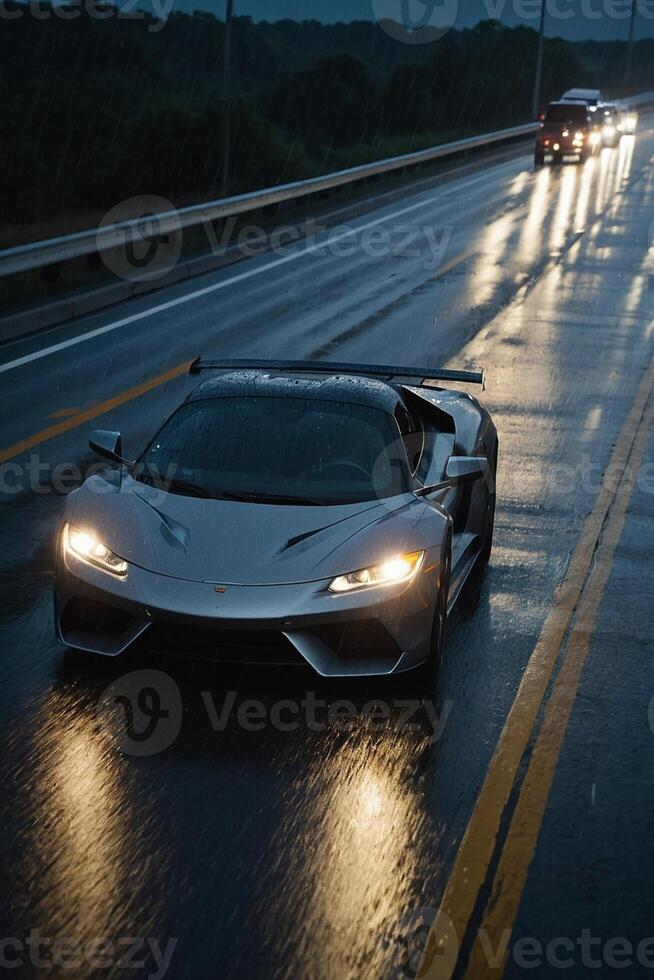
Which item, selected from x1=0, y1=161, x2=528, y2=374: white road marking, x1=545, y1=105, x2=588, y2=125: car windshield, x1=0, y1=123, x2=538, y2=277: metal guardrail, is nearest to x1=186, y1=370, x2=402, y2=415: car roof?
x1=0, y1=161, x2=528, y2=374: white road marking

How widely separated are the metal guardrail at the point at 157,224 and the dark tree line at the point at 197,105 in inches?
162

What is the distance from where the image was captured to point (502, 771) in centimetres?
636

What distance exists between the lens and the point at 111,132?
48531mm

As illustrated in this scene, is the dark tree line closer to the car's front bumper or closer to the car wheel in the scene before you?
the car wheel

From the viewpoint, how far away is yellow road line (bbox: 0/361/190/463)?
12.4m

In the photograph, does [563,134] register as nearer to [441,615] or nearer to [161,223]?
[161,223]

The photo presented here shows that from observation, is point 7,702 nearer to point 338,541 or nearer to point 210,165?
point 338,541

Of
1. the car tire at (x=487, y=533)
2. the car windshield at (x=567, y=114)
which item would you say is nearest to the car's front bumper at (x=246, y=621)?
the car tire at (x=487, y=533)

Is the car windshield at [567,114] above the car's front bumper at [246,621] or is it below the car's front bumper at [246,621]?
below

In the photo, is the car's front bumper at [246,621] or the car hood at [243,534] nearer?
the car's front bumper at [246,621]

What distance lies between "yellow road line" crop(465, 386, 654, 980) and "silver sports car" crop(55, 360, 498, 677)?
2.25 ft

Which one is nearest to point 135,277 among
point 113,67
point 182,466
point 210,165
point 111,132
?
point 182,466

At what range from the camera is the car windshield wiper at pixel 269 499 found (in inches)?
294

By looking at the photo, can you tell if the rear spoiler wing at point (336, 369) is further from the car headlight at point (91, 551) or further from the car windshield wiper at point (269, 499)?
the car headlight at point (91, 551)
